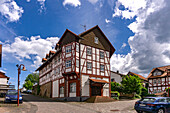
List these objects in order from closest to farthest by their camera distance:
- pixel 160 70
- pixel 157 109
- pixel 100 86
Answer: pixel 157 109 < pixel 100 86 < pixel 160 70

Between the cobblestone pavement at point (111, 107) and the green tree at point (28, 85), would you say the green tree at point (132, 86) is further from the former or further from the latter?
the green tree at point (28, 85)

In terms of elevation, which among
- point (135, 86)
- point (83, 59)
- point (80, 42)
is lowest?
point (135, 86)

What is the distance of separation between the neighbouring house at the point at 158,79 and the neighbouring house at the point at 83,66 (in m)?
26.2

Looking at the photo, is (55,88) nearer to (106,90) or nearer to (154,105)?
(106,90)

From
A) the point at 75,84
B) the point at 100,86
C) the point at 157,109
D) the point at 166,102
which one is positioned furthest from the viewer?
the point at 100,86

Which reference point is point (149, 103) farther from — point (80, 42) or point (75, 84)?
point (80, 42)

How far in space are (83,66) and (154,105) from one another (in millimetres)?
17261

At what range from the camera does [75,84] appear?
2692 cm

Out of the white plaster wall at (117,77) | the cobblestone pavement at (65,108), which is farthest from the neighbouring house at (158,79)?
the cobblestone pavement at (65,108)

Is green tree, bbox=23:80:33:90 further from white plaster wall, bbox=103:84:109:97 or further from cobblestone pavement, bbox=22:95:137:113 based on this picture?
cobblestone pavement, bbox=22:95:137:113

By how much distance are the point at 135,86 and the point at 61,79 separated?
581 inches

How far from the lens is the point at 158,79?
51.2 m

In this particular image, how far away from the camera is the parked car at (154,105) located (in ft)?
37.0

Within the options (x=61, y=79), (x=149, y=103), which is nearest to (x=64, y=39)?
(x=61, y=79)
